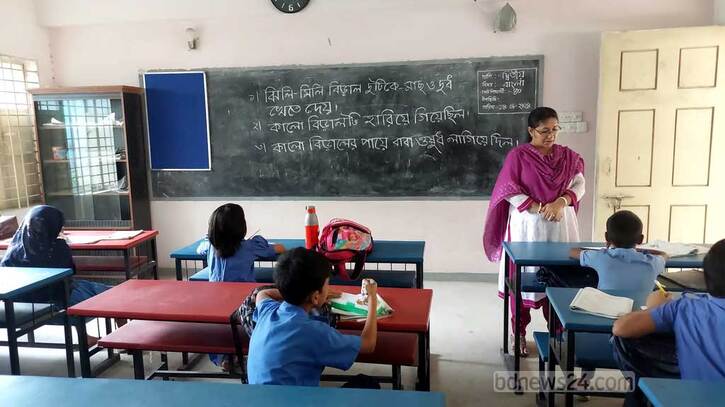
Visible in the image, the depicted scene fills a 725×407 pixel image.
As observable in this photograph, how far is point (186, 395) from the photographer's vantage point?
1.44 m

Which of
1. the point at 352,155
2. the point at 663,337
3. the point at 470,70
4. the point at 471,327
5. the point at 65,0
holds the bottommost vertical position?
the point at 471,327

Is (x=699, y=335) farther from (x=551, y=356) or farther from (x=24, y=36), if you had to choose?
(x=24, y=36)

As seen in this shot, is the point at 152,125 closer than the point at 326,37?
No

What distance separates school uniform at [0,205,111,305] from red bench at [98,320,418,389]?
2.81 feet

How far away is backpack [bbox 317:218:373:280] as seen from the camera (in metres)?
2.84

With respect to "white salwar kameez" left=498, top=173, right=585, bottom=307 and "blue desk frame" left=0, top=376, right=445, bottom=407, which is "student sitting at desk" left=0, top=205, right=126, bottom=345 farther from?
"white salwar kameez" left=498, top=173, right=585, bottom=307

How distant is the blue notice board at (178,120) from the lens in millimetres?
4906

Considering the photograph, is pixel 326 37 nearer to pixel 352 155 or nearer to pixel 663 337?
pixel 352 155

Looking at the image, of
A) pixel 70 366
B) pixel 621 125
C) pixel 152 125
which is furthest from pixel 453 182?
pixel 70 366

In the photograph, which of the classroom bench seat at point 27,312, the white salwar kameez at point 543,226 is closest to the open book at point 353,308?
the white salwar kameez at point 543,226

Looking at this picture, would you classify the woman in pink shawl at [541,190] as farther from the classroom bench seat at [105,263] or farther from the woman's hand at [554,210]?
the classroom bench seat at [105,263]

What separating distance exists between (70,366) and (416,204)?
2.97m

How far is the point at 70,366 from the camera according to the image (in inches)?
115

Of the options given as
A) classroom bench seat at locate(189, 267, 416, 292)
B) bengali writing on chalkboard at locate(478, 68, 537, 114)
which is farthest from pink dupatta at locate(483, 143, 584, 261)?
bengali writing on chalkboard at locate(478, 68, 537, 114)
